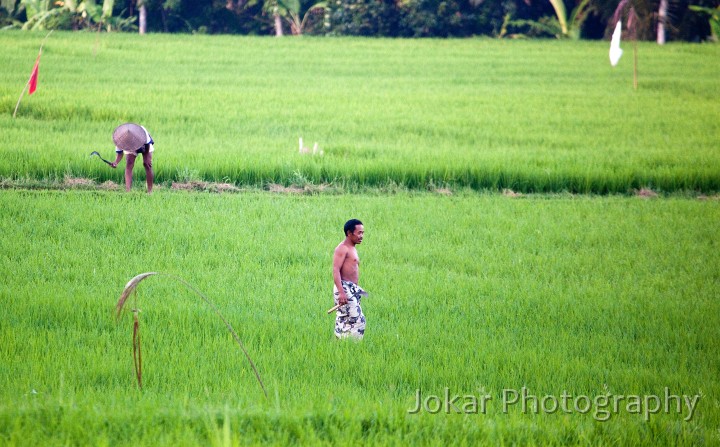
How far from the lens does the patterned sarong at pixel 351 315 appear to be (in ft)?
17.0

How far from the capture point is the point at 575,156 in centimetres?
1209

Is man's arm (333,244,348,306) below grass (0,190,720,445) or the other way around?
the other way around

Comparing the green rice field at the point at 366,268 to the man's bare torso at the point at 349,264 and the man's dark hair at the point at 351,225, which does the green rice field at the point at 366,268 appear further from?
the man's dark hair at the point at 351,225

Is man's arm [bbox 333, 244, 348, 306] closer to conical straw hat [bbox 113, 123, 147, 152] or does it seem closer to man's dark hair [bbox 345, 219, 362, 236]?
man's dark hair [bbox 345, 219, 362, 236]

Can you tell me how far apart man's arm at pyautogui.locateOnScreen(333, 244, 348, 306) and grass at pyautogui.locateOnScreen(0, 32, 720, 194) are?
553 cm

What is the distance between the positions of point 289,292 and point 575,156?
6.66m

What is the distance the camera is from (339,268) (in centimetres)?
520

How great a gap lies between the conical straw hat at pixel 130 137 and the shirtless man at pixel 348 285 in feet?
12.6

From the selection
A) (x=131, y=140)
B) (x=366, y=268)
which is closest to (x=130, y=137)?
(x=131, y=140)

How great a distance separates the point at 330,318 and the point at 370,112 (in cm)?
971

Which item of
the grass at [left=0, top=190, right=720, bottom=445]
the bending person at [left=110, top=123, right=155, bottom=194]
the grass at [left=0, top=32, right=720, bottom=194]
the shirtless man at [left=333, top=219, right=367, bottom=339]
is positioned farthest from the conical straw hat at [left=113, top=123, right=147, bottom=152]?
the shirtless man at [left=333, top=219, right=367, bottom=339]

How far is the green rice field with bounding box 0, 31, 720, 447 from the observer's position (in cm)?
421

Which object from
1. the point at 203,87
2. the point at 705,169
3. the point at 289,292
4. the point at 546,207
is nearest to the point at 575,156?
the point at 705,169

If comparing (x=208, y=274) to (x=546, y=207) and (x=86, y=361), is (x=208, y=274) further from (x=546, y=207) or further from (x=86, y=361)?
(x=546, y=207)
